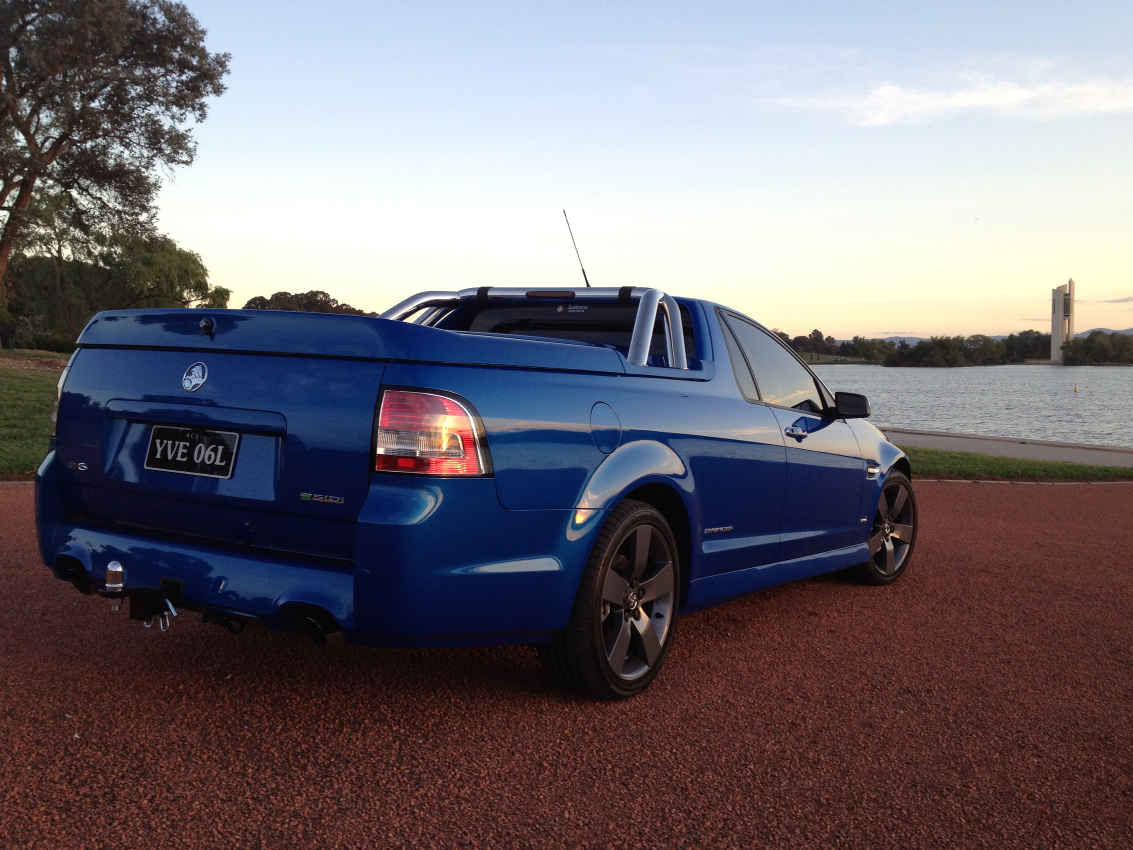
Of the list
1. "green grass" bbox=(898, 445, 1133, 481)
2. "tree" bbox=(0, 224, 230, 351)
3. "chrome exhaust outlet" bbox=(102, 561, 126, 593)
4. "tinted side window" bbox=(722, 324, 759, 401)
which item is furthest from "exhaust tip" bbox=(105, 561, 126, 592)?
"tree" bbox=(0, 224, 230, 351)

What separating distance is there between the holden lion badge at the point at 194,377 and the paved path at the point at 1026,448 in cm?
1543

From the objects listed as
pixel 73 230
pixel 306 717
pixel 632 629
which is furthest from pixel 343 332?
pixel 73 230

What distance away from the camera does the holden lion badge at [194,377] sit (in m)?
3.28

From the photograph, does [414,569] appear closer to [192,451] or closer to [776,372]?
[192,451]

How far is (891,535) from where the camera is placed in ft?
20.7

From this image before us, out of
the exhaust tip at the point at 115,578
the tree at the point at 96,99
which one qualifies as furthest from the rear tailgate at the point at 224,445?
the tree at the point at 96,99

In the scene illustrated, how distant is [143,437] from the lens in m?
3.42

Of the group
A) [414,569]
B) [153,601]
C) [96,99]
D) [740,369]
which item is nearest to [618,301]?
[740,369]

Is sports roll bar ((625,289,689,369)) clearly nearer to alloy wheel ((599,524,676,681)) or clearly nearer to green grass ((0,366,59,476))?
alloy wheel ((599,524,676,681))

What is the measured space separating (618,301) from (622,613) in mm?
1557

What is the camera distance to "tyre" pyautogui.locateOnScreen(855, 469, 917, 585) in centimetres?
615

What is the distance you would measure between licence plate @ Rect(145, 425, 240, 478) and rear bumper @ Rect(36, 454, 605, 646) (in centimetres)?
26

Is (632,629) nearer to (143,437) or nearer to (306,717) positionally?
(306,717)

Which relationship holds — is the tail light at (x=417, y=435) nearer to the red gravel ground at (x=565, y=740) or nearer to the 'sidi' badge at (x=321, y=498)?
the 'sidi' badge at (x=321, y=498)
